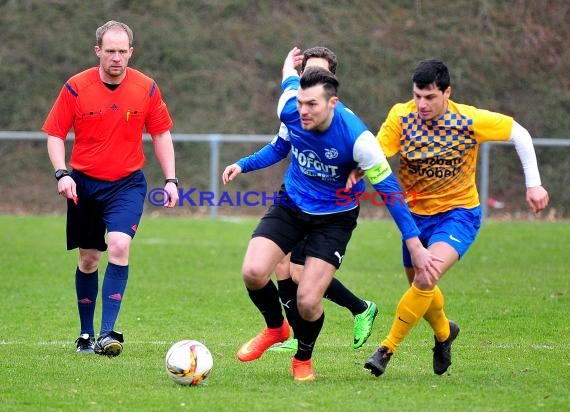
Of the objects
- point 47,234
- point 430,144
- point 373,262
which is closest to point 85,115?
point 430,144

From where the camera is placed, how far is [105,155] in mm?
7371

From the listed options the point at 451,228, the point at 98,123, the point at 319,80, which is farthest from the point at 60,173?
the point at 451,228

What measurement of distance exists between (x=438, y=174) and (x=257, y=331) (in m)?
2.51

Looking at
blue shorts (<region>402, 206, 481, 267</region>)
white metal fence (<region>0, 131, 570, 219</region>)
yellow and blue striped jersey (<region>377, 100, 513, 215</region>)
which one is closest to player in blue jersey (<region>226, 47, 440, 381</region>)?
blue shorts (<region>402, 206, 481, 267</region>)

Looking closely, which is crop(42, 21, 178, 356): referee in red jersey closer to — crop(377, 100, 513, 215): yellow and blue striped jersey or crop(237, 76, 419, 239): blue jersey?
crop(237, 76, 419, 239): blue jersey

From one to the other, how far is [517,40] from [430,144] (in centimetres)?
1667

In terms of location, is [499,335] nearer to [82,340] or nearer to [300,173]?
[300,173]

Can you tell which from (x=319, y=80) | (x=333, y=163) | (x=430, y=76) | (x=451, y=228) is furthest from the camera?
(x=451, y=228)

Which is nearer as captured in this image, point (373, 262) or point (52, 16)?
point (373, 262)

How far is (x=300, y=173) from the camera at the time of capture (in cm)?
640

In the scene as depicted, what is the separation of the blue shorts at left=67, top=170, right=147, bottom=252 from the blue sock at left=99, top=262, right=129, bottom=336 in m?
0.28

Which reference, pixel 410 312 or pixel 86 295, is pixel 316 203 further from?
pixel 86 295

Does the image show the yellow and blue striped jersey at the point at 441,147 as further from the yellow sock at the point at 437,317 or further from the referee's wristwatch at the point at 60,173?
the referee's wristwatch at the point at 60,173

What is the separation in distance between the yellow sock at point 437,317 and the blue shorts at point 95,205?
2180mm
